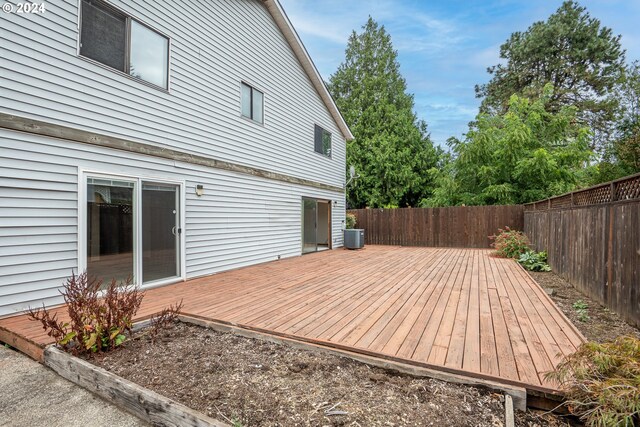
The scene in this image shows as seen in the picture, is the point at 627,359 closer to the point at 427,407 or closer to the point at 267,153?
the point at 427,407

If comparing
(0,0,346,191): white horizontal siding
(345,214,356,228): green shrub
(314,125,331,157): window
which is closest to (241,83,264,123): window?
(0,0,346,191): white horizontal siding

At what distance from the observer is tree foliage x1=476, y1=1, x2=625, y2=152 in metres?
15.6

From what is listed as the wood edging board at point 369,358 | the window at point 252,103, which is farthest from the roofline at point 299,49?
the wood edging board at point 369,358

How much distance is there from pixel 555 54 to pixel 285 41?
16.3 m

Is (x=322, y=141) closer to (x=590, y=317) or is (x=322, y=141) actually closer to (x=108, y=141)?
(x=108, y=141)

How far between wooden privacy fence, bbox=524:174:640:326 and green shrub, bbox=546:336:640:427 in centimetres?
178

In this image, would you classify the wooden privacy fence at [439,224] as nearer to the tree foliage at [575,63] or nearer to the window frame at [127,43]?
the tree foliage at [575,63]

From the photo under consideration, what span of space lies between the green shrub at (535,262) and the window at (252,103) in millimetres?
7174

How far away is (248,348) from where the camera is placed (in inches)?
110

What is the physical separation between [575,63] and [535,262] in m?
15.3

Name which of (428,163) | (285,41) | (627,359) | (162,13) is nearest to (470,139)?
(428,163)

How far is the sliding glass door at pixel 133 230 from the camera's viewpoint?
4.12 m

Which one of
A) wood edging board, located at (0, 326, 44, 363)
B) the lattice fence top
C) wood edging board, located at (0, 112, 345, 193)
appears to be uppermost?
wood edging board, located at (0, 112, 345, 193)

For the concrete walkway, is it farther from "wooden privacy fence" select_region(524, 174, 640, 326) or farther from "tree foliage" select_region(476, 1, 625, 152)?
"tree foliage" select_region(476, 1, 625, 152)
